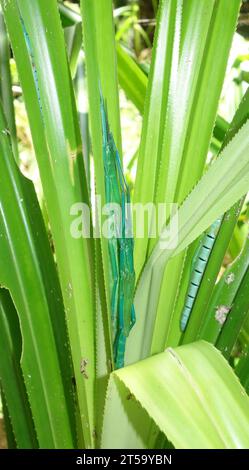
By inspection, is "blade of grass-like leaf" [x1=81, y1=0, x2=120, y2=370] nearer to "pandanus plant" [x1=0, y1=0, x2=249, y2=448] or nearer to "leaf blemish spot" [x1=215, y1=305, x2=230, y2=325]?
"pandanus plant" [x1=0, y1=0, x2=249, y2=448]

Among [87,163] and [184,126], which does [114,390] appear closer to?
[184,126]

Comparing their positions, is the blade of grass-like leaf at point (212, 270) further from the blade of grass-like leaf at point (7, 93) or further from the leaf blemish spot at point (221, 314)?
the blade of grass-like leaf at point (7, 93)

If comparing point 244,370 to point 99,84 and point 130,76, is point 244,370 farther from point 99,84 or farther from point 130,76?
point 130,76

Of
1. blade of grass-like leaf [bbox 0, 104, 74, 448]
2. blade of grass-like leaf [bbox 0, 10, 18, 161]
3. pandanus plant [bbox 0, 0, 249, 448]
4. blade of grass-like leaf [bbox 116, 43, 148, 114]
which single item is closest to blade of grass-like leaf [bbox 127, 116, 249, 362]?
pandanus plant [bbox 0, 0, 249, 448]

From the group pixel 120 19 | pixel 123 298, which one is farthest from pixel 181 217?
pixel 120 19

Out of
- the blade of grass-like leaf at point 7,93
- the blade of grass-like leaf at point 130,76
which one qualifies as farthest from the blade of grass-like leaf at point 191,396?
the blade of grass-like leaf at point 130,76

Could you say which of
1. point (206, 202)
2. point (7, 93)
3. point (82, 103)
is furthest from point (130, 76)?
point (206, 202)
